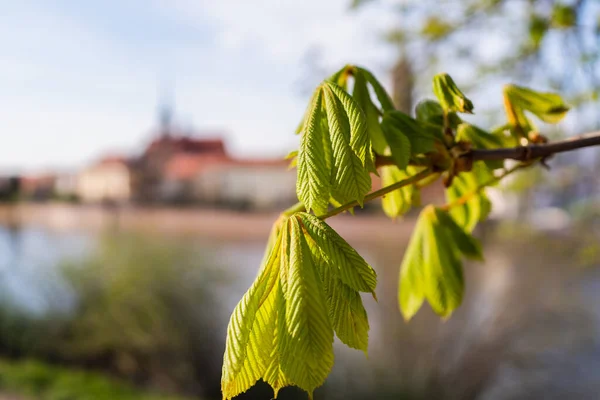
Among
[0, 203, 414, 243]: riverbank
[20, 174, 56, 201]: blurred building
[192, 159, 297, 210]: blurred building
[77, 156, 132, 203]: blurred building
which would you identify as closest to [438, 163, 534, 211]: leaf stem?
[0, 203, 414, 243]: riverbank

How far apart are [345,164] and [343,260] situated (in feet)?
0.18

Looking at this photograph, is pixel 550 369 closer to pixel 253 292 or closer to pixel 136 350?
pixel 136 350

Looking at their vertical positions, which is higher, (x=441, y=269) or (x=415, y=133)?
(x=415, y=133)

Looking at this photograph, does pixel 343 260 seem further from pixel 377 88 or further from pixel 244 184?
pixel 244 184

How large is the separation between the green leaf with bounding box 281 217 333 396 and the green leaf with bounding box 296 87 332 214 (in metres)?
0.04

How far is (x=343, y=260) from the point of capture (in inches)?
10.0

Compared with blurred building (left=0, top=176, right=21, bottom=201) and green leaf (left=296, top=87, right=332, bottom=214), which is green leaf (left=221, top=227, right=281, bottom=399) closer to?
green leaf (left=296, top=87, right=332, bottom=214)

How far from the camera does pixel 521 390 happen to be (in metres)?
2.60

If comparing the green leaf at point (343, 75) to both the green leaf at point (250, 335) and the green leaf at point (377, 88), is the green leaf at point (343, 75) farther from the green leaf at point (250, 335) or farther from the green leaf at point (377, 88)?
the green leaf at point (250, 335)

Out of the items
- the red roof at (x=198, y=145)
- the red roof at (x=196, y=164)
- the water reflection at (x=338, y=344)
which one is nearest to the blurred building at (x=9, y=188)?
the water reflection at (x=338, y=344)

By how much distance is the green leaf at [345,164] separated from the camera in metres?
0.27

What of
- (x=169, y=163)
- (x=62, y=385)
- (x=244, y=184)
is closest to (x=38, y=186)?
(x=169, y=163)

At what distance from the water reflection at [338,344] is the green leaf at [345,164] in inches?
92.8

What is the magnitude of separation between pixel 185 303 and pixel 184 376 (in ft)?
1.44
